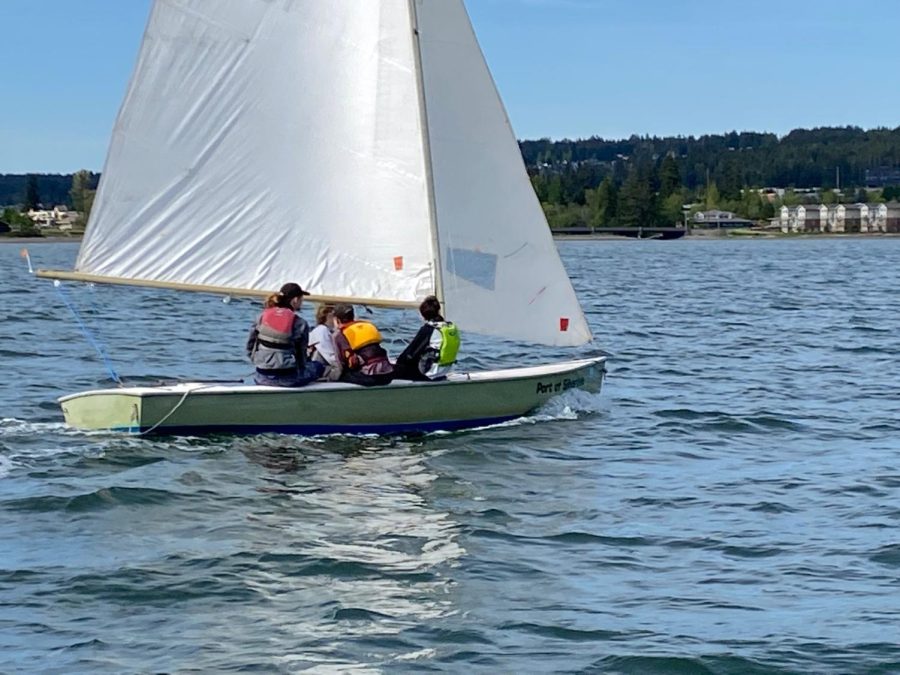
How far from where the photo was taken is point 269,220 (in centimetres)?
1753

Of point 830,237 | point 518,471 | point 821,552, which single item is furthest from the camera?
point 830,237

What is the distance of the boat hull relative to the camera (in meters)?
15.7

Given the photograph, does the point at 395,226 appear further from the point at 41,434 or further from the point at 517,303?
the point at 41,434

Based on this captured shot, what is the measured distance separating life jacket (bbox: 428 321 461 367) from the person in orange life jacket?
0.56 meters

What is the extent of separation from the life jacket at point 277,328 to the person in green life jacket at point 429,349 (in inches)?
52.1

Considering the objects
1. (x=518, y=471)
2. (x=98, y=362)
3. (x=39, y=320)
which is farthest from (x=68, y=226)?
(x=518, y=471)

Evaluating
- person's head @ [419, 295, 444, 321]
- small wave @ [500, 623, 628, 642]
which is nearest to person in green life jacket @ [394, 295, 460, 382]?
person's head @ [419, 295, 444, 321]

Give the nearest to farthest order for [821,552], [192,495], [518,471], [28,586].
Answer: [28,586], [821,552], [192,495], [518,471]

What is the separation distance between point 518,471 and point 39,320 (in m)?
24.8

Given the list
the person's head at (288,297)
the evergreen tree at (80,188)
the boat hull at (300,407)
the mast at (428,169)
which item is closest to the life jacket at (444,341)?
the boat hull at (300,407)

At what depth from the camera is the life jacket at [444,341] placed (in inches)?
649

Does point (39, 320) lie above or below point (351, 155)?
below

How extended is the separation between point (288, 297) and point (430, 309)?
5.12 ft

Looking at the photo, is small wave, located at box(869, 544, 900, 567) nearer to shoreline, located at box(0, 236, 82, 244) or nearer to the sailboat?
the sailboat
